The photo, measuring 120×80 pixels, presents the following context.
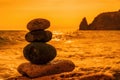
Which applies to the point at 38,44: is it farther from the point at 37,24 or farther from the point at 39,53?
the point at 37,24

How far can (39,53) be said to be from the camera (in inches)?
481

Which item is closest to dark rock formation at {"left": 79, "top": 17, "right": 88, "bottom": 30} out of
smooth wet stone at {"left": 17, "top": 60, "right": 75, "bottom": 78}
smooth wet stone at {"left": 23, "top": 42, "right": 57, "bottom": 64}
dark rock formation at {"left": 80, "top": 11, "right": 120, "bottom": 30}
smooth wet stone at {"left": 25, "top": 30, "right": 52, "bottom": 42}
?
dark rock formation at {"left": 80, "top": 11, "right": 120, "bottom": 30}

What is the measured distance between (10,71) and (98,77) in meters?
5.58

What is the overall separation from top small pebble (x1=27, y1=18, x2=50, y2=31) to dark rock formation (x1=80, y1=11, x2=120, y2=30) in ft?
282

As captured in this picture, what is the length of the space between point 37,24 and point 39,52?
933 mm

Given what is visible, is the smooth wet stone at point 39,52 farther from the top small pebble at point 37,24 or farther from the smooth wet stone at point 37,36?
the top small pebble at point 37,24

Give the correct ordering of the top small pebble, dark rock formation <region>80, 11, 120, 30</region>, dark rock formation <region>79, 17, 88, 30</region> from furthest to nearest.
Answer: dark rock formation <region>80, 11, 120, 30</region> < dark rock formation <region>79, 17, 88, 30</region> < the top small pebble

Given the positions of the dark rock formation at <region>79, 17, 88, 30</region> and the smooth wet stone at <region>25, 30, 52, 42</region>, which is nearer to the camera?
the smooth wet stone at <region>25, 30, 52, 42</region>

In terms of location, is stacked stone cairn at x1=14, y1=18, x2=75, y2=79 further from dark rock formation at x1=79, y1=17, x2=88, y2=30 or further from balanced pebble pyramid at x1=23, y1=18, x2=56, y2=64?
dark rock formation at x1=79, y1=17, x2=88, y2=30

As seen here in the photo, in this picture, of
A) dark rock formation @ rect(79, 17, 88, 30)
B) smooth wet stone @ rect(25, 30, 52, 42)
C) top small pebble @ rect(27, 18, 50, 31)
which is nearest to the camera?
top small pebble @ rect(27, 18, 50, 31)

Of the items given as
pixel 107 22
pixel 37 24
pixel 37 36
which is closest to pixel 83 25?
pixel 107 22

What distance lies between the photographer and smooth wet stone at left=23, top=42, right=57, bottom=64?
1223 cm

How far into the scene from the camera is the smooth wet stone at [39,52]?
1223 cm

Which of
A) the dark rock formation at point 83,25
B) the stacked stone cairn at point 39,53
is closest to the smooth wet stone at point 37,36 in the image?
the stacked stone cairn at point 39,53
